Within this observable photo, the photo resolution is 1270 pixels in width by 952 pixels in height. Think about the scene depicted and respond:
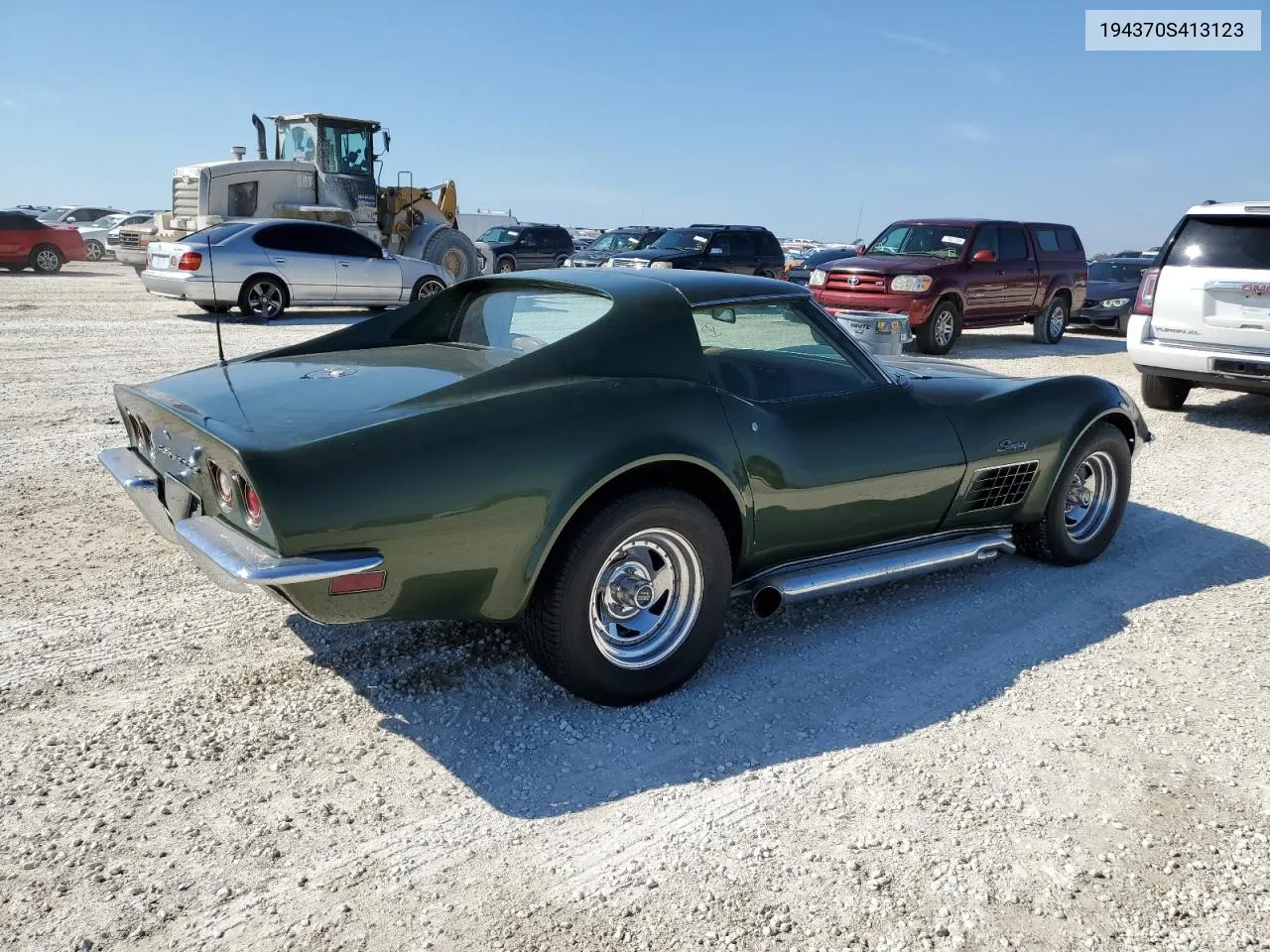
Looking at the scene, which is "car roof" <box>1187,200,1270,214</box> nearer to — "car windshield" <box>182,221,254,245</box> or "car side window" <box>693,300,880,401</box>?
"car side window" <box>693,300,880,401</box>

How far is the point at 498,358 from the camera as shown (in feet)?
11.8

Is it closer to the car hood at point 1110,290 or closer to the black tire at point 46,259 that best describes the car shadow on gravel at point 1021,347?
the car hood at point 1110,290

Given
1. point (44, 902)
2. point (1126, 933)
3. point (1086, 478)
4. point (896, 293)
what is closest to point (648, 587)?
point (1126, 933)

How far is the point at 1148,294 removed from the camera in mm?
8578

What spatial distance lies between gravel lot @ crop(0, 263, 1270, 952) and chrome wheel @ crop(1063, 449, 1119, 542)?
29cm

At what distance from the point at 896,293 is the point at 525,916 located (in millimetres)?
11279

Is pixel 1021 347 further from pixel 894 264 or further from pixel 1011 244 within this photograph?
pixel 894 264

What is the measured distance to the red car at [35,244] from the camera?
909 inches

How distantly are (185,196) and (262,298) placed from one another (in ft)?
15.5

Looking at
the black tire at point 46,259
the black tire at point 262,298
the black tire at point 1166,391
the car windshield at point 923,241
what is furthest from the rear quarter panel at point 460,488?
the black tire at point 46,259

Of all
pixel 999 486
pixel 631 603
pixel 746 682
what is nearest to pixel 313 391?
pixel 631 603

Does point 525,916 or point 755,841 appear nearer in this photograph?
point 525,916

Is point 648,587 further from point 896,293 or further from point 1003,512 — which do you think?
point 896,293

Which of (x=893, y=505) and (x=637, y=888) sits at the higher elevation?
(x=893, y=505)
